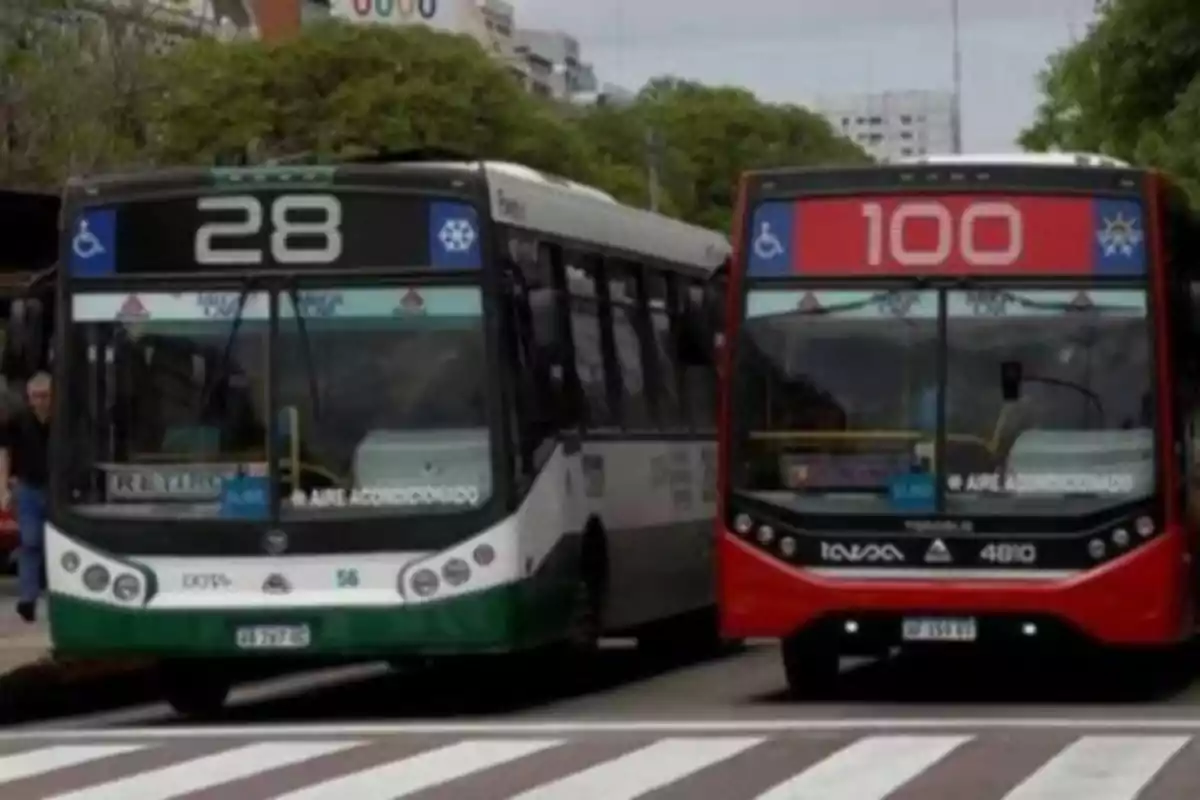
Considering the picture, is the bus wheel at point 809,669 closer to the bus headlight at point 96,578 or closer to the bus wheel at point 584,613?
the bus wheel at point 584,613

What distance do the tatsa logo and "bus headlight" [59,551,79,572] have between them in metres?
101

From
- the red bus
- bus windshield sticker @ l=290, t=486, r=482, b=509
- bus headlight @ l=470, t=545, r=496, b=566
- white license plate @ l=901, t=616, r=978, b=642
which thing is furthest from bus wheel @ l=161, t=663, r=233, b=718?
white license plate @ l=901, t=616, r=978, b=642

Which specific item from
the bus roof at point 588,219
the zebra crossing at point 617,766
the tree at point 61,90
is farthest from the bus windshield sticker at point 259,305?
the tree at point 61,90

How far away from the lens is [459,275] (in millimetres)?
19078

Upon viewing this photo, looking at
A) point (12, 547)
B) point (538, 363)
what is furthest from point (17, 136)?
point (538, 363)

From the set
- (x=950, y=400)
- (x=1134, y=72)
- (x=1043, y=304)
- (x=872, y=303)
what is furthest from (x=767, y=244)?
(x=1134, y=72)

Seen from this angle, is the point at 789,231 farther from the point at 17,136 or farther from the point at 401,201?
the point at 17,136

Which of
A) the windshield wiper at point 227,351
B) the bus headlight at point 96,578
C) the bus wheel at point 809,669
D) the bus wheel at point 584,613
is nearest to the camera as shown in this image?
the bus headlight at point 96,578

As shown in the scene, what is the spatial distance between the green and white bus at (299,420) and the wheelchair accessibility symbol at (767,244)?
→ 141cm

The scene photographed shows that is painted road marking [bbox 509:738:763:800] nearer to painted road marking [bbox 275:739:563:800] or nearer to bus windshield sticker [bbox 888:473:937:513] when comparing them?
painted road marking [bbox 275:739:563:800]

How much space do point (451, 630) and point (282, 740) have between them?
1.38m

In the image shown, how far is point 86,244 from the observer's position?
764 inches

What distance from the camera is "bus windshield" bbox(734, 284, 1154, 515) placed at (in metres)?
19.3

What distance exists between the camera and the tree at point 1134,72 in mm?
34344
